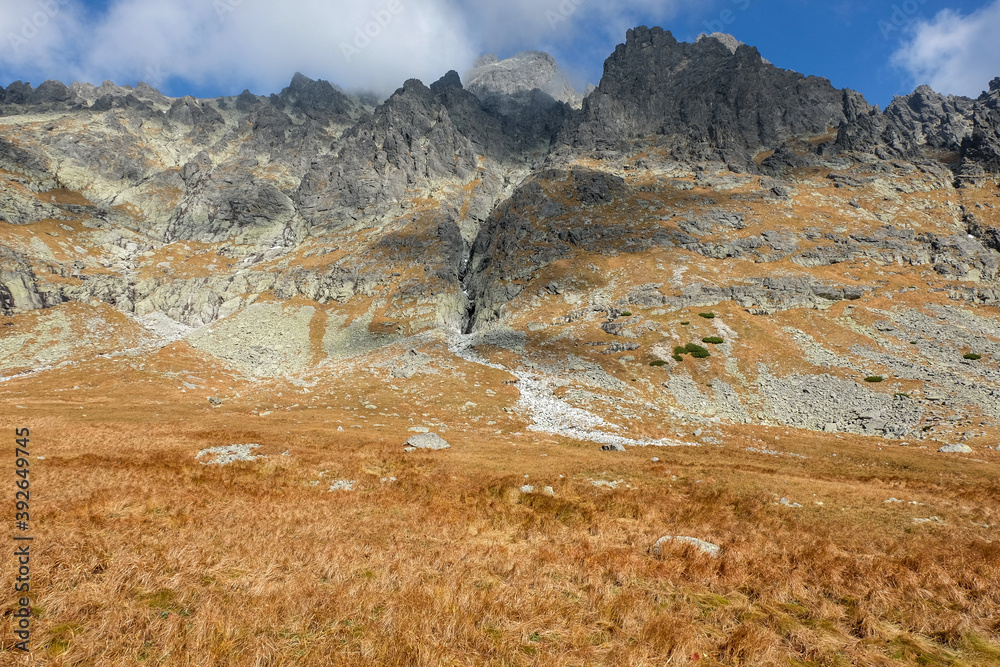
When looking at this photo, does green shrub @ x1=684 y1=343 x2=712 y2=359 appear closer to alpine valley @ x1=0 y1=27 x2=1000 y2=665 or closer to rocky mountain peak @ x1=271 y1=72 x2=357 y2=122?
alpine valley @ x1=0 y1=27 x2=1000 y2=665

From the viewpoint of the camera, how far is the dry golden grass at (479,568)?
17.7 feet

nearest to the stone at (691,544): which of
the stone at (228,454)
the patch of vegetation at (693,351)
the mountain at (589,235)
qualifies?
the stone at (228,454)

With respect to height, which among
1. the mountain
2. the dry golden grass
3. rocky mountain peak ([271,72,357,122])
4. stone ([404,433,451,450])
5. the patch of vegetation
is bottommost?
stone ([404,433,451,450])

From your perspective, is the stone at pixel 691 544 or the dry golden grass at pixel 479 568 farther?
the stone at pixel 691 544

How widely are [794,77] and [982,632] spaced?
199 meters

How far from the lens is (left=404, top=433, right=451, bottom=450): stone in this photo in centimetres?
2559

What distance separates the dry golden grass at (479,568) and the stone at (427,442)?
6.67m

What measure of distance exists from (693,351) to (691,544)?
46.9 metres

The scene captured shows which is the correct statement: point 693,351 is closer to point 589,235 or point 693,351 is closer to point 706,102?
point 589,235

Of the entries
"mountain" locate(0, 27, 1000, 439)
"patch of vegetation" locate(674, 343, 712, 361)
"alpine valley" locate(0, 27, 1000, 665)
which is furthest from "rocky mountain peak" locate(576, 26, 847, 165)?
"patch of vegetation" locate(674, 343, 712, 361)

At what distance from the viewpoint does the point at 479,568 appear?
316 inches

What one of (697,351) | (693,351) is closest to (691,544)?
(693,351)

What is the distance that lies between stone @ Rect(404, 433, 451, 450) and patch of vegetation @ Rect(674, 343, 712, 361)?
36.2 m

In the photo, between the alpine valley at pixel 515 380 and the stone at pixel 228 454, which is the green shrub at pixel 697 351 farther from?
the stone at pixel 228 454
